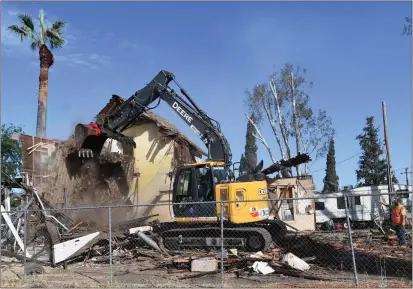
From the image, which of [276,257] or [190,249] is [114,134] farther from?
[276,257]

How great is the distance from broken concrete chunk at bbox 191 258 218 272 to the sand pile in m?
6.95

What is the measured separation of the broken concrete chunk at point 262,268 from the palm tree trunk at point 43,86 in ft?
60.9

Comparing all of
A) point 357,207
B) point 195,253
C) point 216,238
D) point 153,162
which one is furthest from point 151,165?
point 357,207

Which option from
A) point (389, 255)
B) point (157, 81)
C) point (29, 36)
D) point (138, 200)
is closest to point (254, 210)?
point (389, 255)

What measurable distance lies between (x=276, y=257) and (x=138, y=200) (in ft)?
35.8

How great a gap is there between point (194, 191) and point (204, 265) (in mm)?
3326

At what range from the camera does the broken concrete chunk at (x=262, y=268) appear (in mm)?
9664

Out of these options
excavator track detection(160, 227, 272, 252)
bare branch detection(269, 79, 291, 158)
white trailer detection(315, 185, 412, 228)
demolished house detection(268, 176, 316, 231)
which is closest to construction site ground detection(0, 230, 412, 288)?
excavator track detection(160, 227, 272, 252)

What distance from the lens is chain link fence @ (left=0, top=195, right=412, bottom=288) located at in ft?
29.9

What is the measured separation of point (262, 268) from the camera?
974 centimetres

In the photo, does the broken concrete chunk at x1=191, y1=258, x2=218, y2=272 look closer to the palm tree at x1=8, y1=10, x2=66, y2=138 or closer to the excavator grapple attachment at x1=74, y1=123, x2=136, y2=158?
the excavator grapple attachment at x1=74, y1=123, x2=136, y2=158

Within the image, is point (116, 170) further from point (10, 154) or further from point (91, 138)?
point (10, 154)

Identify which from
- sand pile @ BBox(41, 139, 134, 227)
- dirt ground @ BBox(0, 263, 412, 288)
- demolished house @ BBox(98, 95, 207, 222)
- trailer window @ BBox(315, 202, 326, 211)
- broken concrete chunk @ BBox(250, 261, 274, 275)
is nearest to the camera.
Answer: dirt ground @ BBox(0, 263, 412, 288)

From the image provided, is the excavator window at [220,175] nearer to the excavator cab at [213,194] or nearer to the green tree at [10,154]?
the excavator cab at [213,194]
